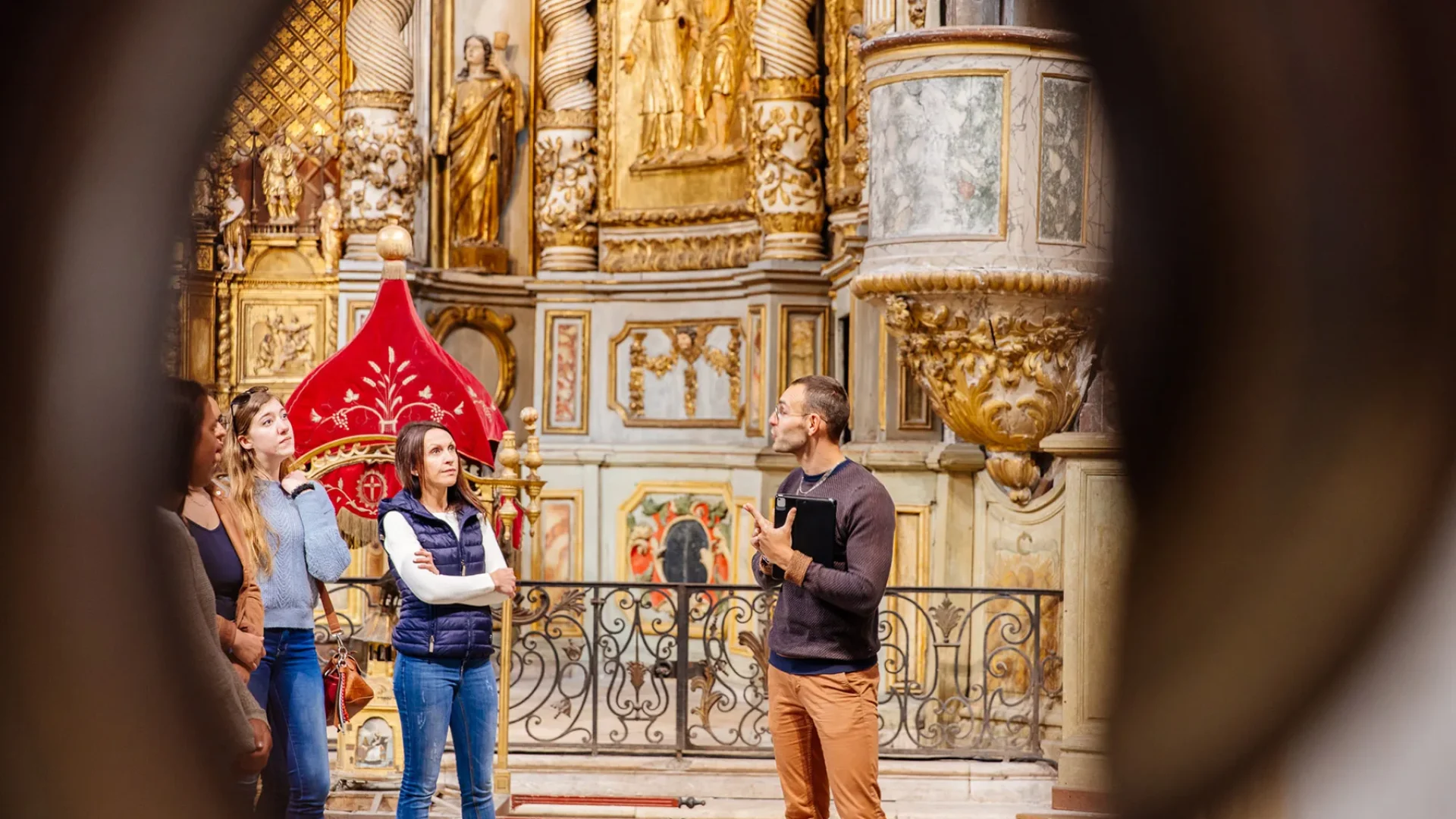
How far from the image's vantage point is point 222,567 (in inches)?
142

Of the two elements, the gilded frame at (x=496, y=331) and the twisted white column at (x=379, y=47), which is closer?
the twisted white column at (x=379, y=47)

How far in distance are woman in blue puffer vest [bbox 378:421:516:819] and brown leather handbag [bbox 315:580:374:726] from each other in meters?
0.15

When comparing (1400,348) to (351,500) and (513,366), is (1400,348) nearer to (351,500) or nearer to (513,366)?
(351,500)

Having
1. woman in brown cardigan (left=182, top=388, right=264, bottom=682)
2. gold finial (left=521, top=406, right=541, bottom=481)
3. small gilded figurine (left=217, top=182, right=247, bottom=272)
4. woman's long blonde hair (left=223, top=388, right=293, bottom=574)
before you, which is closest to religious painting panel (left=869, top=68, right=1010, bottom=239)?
gold finial (left=521, top=406, right=541, bottom=481)

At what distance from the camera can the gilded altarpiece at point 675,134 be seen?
1035 centimetres

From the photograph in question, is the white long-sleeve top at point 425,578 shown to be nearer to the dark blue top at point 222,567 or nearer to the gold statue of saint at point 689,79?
the dark blue top at point 222,567

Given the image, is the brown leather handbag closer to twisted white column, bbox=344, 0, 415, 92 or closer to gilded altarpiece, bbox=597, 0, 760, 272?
gilded altarpiece, bbox=597, 0, 760, 272

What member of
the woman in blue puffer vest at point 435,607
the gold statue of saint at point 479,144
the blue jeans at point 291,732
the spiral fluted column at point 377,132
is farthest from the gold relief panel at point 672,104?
the blue jeans at point 291,732

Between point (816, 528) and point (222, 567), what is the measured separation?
1.36 meters

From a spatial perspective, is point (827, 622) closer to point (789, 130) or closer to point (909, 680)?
point (909, 680)

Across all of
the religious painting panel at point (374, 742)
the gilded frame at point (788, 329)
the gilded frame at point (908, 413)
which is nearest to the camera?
the religious painting panel at point (374, 742)

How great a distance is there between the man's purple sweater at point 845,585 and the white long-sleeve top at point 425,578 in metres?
0.74

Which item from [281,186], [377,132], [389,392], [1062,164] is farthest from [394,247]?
[281,186]

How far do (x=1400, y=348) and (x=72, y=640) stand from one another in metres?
1.20
